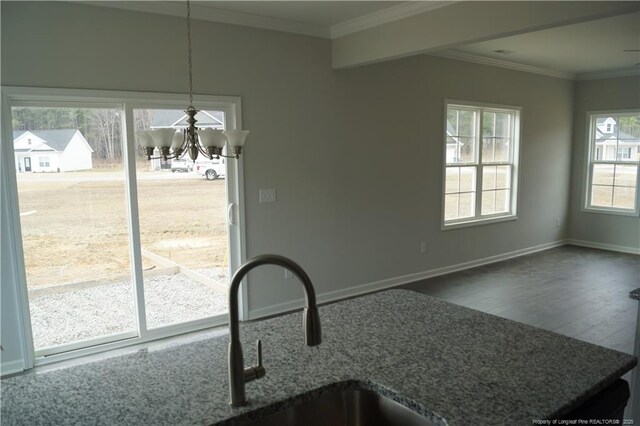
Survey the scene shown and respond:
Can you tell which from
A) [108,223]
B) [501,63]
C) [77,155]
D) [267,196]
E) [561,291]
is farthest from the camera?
[501,63]

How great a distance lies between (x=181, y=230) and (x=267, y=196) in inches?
33.6

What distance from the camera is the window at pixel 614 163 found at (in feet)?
23.4

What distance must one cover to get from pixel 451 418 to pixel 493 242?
5.94 m

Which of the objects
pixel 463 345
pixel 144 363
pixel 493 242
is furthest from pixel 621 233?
pixel 144 363

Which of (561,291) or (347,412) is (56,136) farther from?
(561,291)

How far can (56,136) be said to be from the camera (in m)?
3.48

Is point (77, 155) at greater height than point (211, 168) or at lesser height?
greater

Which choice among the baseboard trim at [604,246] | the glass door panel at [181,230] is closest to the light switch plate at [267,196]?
the glass door panel at [181,230]

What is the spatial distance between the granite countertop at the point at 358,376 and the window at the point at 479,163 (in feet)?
15.0

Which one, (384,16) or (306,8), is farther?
(384,16)

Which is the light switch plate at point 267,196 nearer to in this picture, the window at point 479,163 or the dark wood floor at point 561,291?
the dark wood floor at point 561,291

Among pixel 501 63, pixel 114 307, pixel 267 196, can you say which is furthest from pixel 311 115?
pixel 501 63

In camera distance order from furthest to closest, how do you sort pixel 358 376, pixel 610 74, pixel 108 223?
1. pixel 610 74
2. pixel 108 223
3. pixel 358 376

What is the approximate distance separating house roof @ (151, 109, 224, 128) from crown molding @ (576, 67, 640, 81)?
20.4ft
